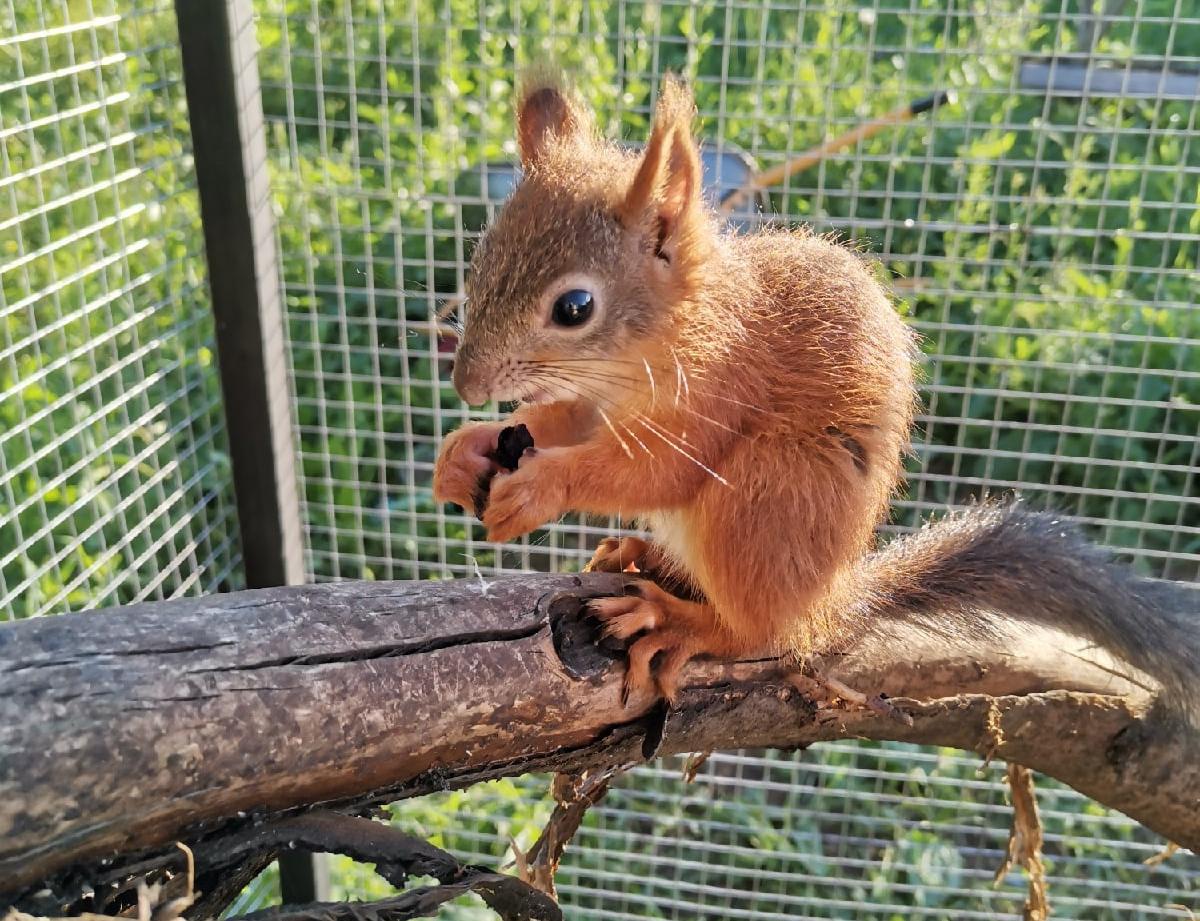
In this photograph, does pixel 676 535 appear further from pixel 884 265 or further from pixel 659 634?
pixel 884 265

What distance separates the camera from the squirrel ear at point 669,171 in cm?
111

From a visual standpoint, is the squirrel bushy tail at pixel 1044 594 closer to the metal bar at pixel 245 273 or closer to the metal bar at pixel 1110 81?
the metal bar at pixel 1110 81

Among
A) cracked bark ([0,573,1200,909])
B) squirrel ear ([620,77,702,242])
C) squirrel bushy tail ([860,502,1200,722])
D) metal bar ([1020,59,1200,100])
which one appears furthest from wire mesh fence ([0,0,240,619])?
metal bar ([1020,59,1200,100])

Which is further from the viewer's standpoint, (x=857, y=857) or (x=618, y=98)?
(x=857, y=857)

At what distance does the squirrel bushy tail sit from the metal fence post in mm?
1069

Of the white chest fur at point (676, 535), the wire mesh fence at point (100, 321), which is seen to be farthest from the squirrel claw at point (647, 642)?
the wire mesh fence at point (100, 321)

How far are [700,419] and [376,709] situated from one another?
507 millimetres

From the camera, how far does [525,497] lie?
117 centimetres

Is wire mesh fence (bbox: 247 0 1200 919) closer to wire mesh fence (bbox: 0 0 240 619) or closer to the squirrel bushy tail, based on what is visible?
wire mesh fence (bbox: 0 0 240 619)

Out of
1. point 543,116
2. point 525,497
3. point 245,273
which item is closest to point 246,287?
point 245,273

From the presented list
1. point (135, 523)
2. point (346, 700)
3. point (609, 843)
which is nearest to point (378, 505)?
point (135, 523)

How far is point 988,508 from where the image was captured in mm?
1455

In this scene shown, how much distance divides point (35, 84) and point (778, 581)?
1.14 m

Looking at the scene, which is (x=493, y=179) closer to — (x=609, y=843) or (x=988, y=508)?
(x=988, y=508)
